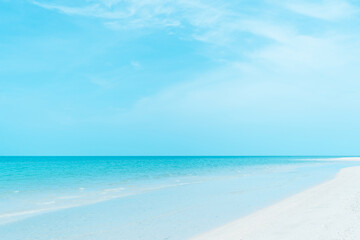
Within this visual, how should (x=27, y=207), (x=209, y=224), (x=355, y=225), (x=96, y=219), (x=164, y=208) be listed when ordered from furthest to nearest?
(x=27, y=207)
(x=164, y=208)
(x=96, y=219)
(x=209, y=224)
(x=355, y=225)

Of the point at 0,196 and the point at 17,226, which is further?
the point at 0,196

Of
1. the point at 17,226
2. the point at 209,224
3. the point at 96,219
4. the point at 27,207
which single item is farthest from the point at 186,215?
the point at 27,207

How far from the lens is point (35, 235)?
10.5 m

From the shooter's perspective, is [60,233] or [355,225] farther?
[60,233]

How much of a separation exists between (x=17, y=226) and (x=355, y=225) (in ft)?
36.9

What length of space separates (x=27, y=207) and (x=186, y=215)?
8404 mm

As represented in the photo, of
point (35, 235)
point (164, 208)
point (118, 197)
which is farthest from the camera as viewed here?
point (118, 197)

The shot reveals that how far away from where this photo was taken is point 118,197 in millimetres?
18969

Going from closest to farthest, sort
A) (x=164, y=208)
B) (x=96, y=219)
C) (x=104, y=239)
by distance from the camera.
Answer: (x=104, y=239) < (x=96, y=219) < (x=164, y=208)

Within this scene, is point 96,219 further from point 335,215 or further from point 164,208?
point 335,215

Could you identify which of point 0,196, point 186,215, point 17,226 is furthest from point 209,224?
point 0,196

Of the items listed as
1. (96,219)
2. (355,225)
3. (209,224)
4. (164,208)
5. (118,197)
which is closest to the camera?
(355,225)

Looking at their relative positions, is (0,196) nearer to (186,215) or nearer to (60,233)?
(60,233)

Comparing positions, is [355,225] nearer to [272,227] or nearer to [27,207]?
[272,227]
